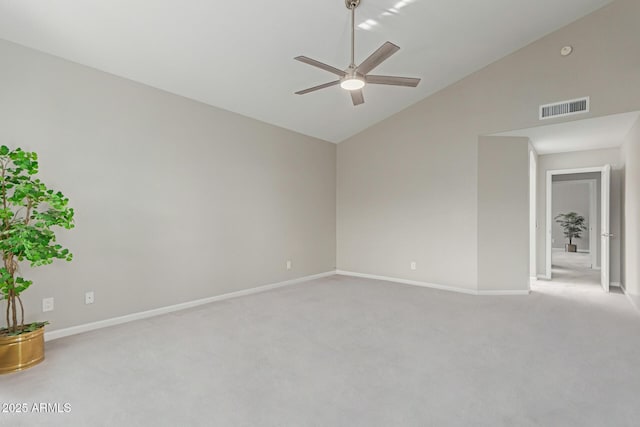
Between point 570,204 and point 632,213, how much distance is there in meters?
8.87

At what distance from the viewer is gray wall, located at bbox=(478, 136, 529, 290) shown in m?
5.09

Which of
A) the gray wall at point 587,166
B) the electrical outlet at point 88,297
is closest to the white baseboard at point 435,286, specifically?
the gray wall at point 587,166

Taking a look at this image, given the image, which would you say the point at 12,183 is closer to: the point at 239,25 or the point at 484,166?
the point at 239,25

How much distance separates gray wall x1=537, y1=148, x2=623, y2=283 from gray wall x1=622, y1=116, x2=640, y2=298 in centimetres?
55

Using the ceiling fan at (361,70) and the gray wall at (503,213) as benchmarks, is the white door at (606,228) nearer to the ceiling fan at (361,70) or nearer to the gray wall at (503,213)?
the gray wall at (503,213)

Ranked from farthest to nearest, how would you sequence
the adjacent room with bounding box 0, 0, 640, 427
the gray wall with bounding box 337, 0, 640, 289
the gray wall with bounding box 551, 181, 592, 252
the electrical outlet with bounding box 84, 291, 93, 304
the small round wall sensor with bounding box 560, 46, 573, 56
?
the gray wall with bounding box 551, 181, 592, 252 < the small round wall sensor with bounding box 560, 46, 573, 56 < the gray wall with bounding box 337, 0, 640, 289 < the electrical outlet with bounding box 84, 291, 93, 304 < the adjacent room with bounding box 0, 0, 640, 427

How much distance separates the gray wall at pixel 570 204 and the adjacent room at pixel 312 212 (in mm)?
6225

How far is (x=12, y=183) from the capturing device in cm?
274

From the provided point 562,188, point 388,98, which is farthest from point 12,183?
point 562,188

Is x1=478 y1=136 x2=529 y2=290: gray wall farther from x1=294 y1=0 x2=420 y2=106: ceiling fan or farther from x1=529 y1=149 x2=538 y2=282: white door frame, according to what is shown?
x1=294 y1=0 x2=420 y2=106: ceiling fan

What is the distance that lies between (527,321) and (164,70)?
4855 mm

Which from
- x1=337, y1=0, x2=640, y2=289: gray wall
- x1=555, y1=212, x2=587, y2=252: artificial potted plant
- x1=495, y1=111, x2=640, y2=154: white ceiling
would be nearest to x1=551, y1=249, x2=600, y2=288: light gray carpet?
x1=495, y1=111, x2=640, y2=154: white ceiling

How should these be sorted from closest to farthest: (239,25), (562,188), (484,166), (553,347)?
(553,347) → (239,25) → (484,166) → (562,188)

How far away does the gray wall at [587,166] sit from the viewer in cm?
579
